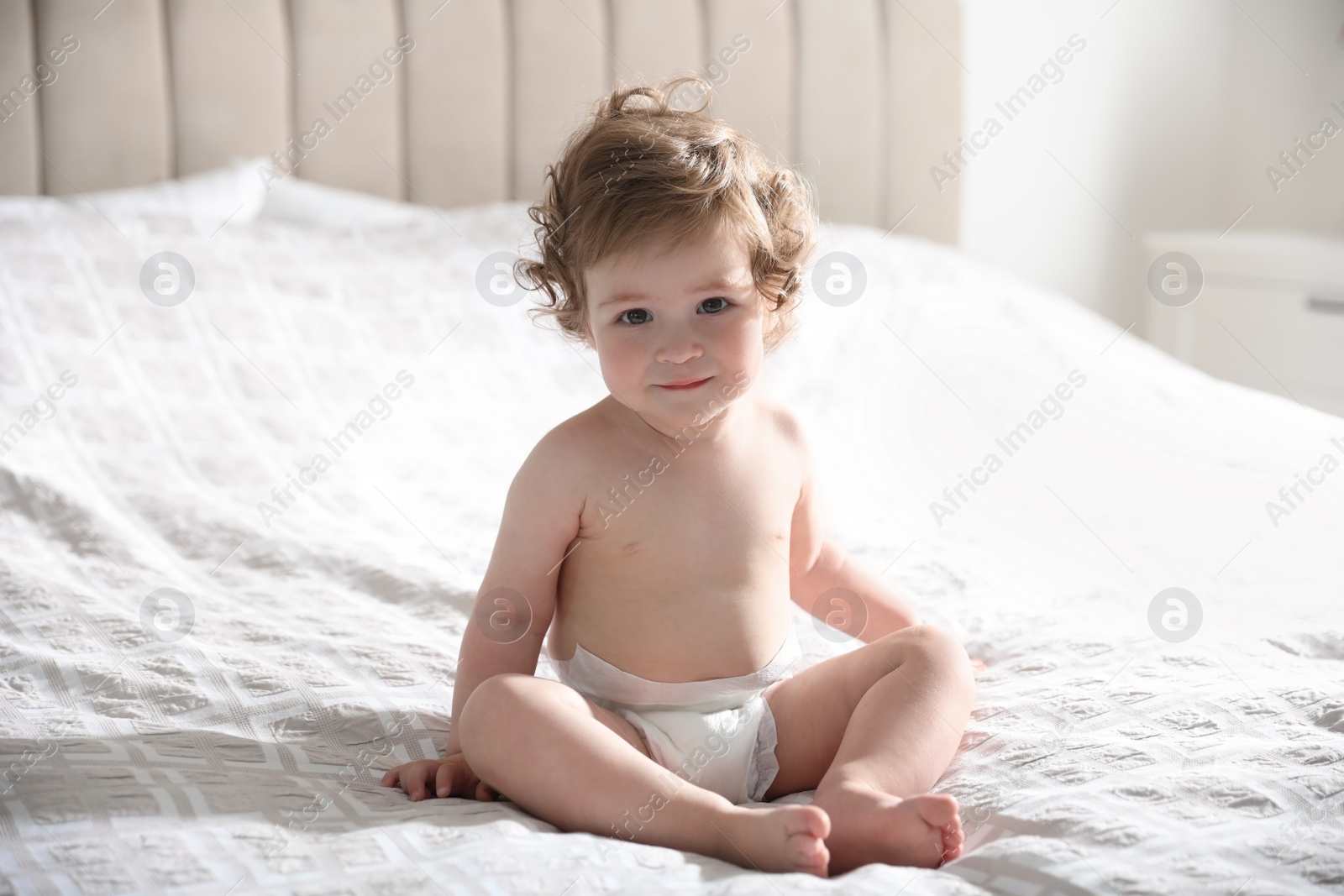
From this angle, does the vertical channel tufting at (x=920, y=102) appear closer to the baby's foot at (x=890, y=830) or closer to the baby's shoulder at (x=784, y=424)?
the baby's shoulder at (x=784, y=424)

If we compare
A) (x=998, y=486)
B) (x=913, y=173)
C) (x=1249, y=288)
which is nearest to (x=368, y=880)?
(x=998, y=486)

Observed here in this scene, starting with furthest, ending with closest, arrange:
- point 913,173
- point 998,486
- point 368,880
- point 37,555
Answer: point 913,173
point 998,486
point 37,555
point 368,880

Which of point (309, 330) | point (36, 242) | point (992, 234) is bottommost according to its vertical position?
point (309, 330)

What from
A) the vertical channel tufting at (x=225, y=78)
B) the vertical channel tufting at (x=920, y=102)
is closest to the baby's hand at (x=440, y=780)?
the vertical channel tufting at (x=225, y=78)

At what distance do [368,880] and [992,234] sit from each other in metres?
2.44

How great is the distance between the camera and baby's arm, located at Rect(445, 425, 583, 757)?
872 mm

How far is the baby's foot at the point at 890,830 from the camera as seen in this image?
27.9 inches

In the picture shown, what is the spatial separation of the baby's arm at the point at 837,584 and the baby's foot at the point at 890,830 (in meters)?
0.31

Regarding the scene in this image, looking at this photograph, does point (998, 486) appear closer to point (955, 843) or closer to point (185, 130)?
point (955, 843)

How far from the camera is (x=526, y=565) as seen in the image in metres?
0.88

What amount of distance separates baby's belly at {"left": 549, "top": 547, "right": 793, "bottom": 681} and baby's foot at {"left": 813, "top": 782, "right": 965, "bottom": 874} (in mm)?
178

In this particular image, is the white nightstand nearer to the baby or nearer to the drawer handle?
the drawer handle

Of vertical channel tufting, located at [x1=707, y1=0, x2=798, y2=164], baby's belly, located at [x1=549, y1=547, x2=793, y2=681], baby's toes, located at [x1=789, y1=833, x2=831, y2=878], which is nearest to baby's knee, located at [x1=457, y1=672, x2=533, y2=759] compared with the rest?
baby's belly, located at [x1=549, y1=547, x2=793, y2=681]

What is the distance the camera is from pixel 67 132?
6.26 feet
